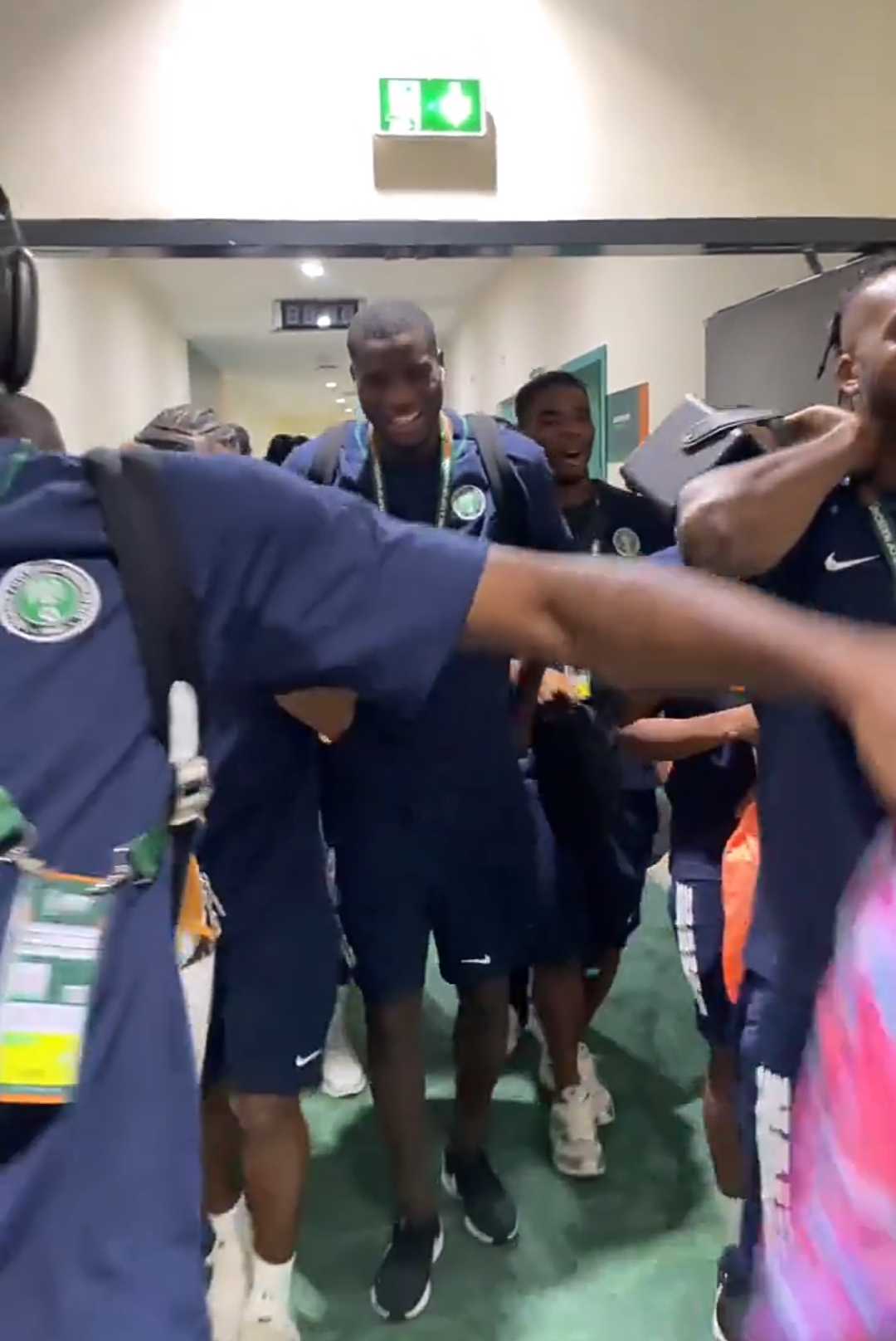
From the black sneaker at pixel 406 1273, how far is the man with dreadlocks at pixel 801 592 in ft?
Answer: 2.57

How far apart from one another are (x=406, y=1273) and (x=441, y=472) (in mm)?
1207

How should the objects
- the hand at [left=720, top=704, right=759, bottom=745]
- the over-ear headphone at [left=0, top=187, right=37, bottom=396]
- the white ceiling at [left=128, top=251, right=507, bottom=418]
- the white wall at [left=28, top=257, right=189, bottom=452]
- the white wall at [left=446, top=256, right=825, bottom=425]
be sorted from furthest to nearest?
1. the white ceiling at [left=128, top=251, right=507, bottom=418]
2. the white wall at [left=28, top=257, right=189, bottom=452]
3. the white wall at [left=446, top=256, right=825, bottom=425]
4. the hand at [left=720, top=704, right=759, bottom=745]
5. the over-ear headphone at [left=0, top=187, right=37, bottom=396]

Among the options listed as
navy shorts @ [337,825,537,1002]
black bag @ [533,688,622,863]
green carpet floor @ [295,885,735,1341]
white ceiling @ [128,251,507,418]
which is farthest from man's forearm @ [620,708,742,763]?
white ceiling @ [128,251,507,418]

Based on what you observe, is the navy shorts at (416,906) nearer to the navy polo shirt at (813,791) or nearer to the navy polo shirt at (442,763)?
the navy polo shirt at (442,763)

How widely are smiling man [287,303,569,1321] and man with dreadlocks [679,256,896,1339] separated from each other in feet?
1.97

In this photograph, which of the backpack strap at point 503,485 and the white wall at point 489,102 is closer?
the backpack strap at point 503,485

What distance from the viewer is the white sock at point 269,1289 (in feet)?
5.29

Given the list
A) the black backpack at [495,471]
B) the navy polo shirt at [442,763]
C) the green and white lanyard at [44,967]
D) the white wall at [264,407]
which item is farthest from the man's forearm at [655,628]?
the white wall at [264,407]

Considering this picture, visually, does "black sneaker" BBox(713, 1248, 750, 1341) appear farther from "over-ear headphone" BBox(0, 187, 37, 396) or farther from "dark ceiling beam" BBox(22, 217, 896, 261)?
"dark ceiling beam" BBox(22, 217, 896, 261)

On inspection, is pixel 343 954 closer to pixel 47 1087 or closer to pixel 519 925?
pixel 519 925

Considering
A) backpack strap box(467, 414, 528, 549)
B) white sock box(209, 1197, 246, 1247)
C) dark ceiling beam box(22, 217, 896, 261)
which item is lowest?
white sock box(209, 1197, 246, 1247)

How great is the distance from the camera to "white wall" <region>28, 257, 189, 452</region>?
12.6ft

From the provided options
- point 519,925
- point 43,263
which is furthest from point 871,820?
point 43,263

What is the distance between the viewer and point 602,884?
2.26 m
